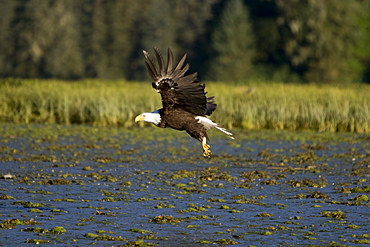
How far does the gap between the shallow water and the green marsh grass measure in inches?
98.1

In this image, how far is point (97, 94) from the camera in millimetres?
22344

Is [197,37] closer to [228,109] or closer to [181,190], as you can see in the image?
[228,109]

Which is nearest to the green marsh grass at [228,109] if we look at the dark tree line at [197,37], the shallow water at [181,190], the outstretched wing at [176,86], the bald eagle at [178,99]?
the shallow water at [181,190]

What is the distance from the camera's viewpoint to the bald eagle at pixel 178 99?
9469 millimetres

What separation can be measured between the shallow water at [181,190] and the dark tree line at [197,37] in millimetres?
32625

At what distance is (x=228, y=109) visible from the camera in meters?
20.4

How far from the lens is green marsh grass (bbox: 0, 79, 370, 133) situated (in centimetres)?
1966

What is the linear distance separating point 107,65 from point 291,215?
58.0m

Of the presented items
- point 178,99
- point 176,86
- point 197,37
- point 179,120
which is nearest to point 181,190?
point 179,120

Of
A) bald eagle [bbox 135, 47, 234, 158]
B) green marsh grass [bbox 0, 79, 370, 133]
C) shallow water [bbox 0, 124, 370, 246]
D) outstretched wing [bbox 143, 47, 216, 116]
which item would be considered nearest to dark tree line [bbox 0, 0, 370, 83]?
green marsh grass [bbox 0, 79, 370, 133]

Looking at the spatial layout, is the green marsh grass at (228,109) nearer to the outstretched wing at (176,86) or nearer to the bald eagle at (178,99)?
the bald eagle at (178,99)

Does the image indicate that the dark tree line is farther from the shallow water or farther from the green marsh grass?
the shallow water

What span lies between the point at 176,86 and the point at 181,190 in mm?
1677

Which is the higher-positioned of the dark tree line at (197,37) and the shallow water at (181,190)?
the dark tree line at (197,37)
